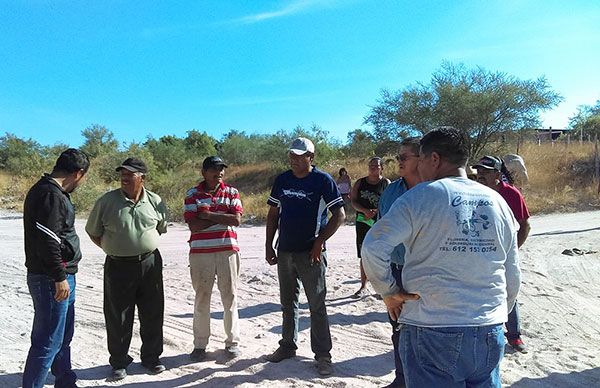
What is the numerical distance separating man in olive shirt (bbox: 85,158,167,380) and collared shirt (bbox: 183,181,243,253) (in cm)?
35

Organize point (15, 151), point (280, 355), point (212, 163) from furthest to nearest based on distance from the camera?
point (15, 151), point (212, 163), point (280, 355)

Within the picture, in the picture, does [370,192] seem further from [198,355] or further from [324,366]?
[198,355]

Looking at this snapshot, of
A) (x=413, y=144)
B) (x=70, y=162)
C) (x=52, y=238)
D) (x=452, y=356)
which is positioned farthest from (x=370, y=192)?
(x=452, y=356)

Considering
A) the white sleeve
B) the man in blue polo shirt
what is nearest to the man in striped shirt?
the man in blue polo shirt

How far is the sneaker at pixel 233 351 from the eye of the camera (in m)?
4.83

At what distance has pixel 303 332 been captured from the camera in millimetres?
5648

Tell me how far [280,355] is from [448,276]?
9.59ft

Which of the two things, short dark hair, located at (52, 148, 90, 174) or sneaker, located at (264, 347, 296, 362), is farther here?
sneaker, located at (264, 347, 296, 362)

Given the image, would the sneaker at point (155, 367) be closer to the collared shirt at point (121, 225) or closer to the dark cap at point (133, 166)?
the collared shirt at point (121, 225)

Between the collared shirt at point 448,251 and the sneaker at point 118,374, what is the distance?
10.1ft

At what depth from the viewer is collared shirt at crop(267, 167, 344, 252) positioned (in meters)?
4.61

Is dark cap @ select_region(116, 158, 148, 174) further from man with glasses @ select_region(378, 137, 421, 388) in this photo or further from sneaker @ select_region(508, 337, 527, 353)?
sneaker @ select_region(508, 337, 527, 353)

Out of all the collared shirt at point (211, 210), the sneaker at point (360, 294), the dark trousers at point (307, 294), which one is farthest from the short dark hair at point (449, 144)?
the sneaker at point (360, 294)

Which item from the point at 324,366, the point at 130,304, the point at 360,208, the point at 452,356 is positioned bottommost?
the point at 324,366
